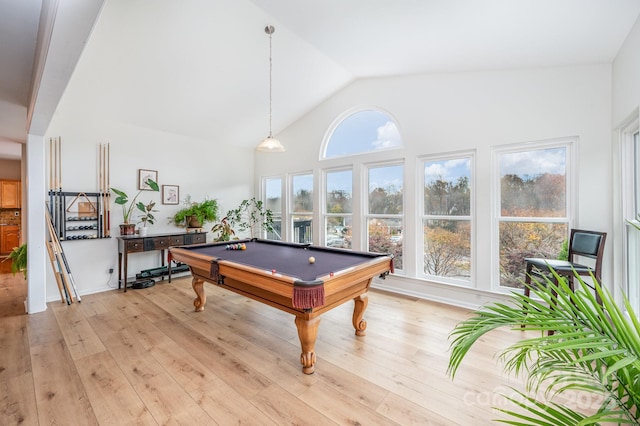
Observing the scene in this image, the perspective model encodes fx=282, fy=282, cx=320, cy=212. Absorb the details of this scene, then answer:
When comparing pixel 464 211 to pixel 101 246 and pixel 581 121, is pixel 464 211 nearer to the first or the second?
pixel 581 121

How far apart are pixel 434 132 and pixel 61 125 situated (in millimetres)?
5230

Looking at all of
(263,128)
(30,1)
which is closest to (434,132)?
(263,128)

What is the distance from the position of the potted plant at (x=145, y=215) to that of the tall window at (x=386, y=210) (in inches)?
144

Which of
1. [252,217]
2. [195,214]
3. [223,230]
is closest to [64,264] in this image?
[195,214]

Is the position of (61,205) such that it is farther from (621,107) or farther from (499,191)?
(621,107)

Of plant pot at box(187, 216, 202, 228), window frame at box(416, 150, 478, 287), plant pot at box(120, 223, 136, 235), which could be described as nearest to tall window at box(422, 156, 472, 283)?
window frame at box(416, 150, 478, 287)

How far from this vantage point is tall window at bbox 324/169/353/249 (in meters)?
4.86

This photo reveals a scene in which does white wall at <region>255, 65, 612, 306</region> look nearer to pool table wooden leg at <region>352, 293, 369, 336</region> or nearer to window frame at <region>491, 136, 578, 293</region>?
window frame at <region>491, 136, 578, 293</region>

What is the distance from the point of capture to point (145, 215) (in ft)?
15.8

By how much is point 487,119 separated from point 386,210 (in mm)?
1786

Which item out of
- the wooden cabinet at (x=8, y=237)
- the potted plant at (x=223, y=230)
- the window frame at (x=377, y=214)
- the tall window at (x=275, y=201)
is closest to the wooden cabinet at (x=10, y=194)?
the wooden cabinet at (x=8, y=237)

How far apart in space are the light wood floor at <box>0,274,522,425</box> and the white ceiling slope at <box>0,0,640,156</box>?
2.31 metres

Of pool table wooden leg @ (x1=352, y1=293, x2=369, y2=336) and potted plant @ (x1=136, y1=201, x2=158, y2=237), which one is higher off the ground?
potted plant @ (x1=136, y1=201, x2=158, y2=237)

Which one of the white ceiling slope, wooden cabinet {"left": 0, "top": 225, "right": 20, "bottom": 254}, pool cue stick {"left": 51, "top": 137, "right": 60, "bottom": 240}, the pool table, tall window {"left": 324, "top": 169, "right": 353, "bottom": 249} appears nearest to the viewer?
the pool table
